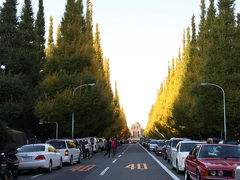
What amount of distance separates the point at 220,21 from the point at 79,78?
16.2 meters

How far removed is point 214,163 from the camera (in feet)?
40.3

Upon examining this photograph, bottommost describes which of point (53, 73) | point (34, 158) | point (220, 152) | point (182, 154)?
point (34, 158)

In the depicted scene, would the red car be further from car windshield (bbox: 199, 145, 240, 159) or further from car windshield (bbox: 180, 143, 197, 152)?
car windshield (bbox: 180, 143, 197, 152)

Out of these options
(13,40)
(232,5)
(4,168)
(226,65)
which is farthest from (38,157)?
(232,5)

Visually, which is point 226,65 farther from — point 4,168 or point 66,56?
point 4,168

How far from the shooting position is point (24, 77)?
4491cm

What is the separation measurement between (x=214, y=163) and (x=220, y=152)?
134cm

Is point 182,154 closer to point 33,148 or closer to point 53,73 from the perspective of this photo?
point 33,148

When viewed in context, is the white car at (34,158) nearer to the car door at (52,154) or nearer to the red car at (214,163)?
the car door at (52,154)

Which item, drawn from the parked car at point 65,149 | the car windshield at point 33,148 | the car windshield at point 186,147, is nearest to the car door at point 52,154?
the car windshield at point 33,148

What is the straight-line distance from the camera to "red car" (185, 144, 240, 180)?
11805mm

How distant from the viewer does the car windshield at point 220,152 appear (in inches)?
525

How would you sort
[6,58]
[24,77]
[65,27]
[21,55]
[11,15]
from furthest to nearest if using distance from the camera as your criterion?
[65,27]
[24,77]
[21,55]
[11,15]
[6,58]

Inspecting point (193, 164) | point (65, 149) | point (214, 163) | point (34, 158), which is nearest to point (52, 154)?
point (34, 158)
